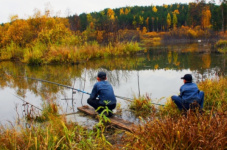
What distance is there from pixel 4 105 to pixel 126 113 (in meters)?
4.46

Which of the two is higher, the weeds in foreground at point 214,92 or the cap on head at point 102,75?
the cap on head at point 102,75

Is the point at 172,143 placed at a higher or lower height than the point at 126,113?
higher

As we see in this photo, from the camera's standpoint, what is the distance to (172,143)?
2.96m

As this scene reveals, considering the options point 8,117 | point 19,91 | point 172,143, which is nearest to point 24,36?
point 19,91

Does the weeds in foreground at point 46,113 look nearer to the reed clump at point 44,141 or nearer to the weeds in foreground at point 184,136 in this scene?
the reed clump at point 44,141

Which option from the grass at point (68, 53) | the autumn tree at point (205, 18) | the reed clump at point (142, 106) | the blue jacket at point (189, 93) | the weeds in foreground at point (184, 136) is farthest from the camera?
the autumn tree at point (205, 18)

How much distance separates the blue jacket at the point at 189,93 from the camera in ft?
16.2

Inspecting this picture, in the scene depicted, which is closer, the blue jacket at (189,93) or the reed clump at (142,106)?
the blue jacket at (189,93)

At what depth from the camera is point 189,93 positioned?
500 cm

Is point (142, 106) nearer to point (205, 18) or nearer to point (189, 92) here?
point (189, 92)

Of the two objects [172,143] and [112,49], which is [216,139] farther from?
[112,49]

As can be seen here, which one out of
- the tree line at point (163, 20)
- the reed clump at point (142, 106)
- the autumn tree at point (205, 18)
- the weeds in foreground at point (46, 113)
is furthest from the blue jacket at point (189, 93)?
the autumn tree at point (205, 18)

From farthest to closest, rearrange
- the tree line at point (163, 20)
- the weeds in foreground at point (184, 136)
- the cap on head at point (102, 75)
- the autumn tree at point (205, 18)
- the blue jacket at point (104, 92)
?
the autumn tree at point (205, 18) < the tree line at point (163, 20) < the cap on head at point (102, 75) < the blue jacket at point (104, 92) < the weeds in foreground at point (184, 136)

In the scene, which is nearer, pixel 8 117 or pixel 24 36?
pixel 8 117
